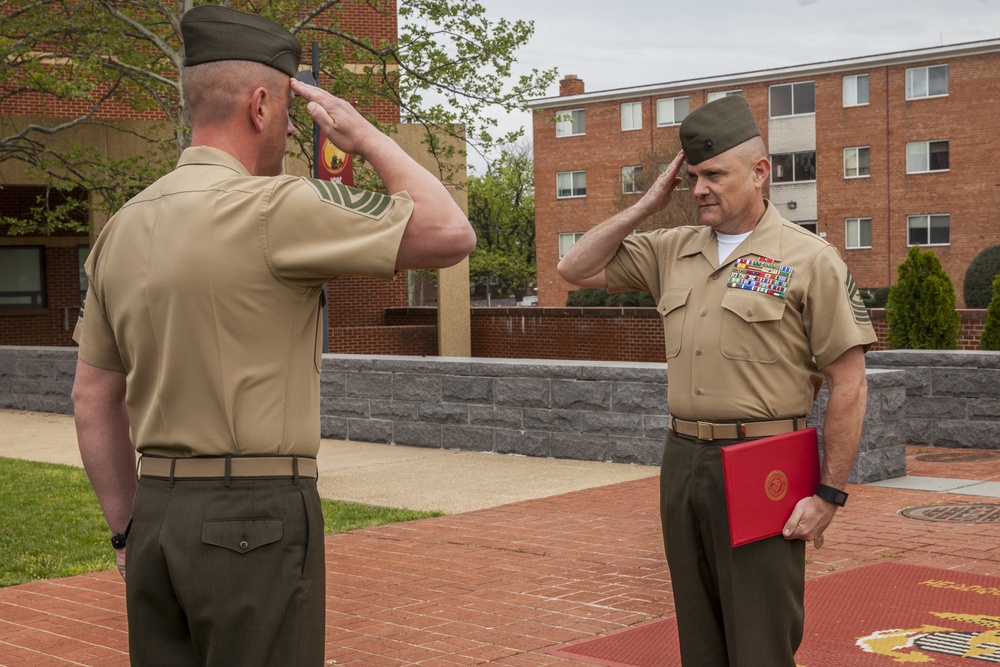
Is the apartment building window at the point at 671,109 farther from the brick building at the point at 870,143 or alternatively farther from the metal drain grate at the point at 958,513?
the metal drain grate at the point at 958,513

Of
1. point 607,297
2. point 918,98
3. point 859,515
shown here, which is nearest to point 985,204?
point 918,98

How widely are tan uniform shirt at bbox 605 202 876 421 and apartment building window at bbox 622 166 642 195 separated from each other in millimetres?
47101

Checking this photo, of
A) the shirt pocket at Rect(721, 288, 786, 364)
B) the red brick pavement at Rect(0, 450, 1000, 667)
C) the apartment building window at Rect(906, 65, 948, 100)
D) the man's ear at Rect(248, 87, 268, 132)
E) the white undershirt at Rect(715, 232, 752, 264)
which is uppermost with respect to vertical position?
the apartment building window at Rect(906, 65, 948, 100)

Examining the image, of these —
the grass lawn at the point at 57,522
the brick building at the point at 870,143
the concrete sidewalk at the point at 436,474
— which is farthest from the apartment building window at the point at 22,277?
the brick building at the point at 870,143

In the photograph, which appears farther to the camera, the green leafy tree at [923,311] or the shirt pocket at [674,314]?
the green leafy tree at [923,311]

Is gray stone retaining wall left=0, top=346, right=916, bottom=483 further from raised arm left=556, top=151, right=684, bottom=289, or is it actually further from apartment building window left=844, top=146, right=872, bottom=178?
apartment building window left=844, top=146, right=872, bottom=178

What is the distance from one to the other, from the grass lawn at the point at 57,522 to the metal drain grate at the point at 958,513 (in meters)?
3.49

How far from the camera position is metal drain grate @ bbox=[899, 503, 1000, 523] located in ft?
28.5

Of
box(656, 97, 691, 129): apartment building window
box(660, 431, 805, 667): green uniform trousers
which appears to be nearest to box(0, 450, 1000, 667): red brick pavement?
box(660, 431, 805, 667): green uniform trousers

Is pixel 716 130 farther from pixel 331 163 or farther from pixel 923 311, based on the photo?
pixel 923 311

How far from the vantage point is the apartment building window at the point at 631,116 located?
53.2 metres

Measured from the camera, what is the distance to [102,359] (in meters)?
2.98

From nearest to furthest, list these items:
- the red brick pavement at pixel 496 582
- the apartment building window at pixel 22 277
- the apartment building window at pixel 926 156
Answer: the red brick pavement at pixel 496 582 → the apartment building window at pixel 22 277 → the apartment building window at pixel 926 156

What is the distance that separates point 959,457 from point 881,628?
6.48 meters
